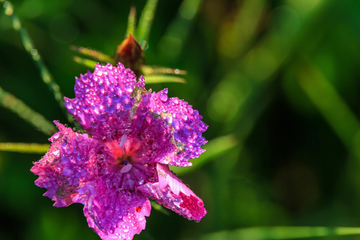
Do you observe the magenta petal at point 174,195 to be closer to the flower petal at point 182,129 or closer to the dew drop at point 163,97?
the flower petal at point 182,129

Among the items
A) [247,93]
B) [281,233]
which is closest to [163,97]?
[281,233]

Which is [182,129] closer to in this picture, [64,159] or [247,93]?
[64,159]

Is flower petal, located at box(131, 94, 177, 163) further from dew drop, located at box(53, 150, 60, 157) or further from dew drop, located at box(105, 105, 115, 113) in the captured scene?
dew drop, located at box(53, 150, 60, 157)

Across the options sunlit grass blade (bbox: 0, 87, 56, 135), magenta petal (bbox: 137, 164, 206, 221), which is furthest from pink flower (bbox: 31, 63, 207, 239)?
sunlit grass blade (bbox: 0, 87, 56, 135)

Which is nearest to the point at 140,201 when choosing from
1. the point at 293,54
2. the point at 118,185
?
the point at 118,185

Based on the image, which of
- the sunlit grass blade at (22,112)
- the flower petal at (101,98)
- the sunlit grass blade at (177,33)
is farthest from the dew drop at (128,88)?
the sunlit grass blade at (177,33)
